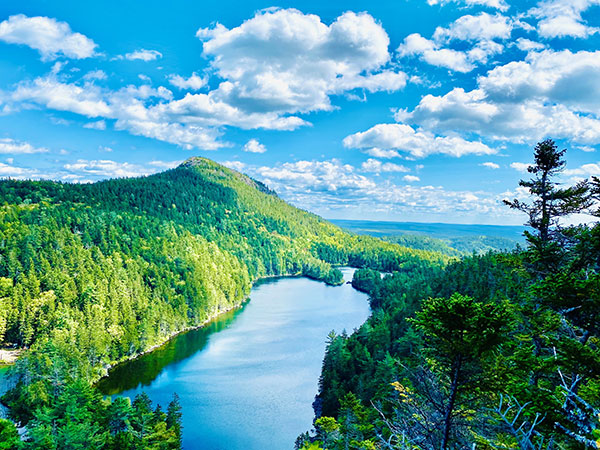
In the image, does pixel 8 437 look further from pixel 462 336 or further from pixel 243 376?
pixel 462 336

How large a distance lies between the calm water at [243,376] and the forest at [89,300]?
3887 millimetres

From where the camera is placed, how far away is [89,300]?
6134 cm

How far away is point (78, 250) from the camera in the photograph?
71.0 meters

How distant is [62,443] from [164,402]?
53.4ft

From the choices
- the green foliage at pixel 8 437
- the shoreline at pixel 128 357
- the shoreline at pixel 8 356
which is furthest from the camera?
the shoreline at pixel 8 356

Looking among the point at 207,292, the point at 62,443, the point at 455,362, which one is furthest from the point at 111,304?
the point at 455,362

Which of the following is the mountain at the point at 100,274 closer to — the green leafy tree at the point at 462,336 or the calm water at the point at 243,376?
the calm water at the point at 243,376

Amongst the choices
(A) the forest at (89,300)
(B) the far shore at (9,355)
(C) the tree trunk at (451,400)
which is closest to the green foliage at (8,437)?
(A) the forest at (89,300)

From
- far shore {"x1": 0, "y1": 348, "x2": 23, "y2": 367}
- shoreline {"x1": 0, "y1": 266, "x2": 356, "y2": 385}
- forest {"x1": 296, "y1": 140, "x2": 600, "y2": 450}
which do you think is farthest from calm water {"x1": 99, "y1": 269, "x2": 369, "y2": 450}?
forest {"x1": 296, "y1": 140, "x2": 600, "y2": 450}

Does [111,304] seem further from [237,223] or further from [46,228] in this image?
[237,223]

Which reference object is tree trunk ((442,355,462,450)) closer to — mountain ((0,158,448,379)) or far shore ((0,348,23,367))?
mountain ((0,158,448,379))

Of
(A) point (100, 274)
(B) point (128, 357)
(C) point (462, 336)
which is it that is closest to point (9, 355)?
(B) point (128, 357)

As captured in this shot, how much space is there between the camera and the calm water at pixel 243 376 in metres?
35.6

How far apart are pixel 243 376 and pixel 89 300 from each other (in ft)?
101
